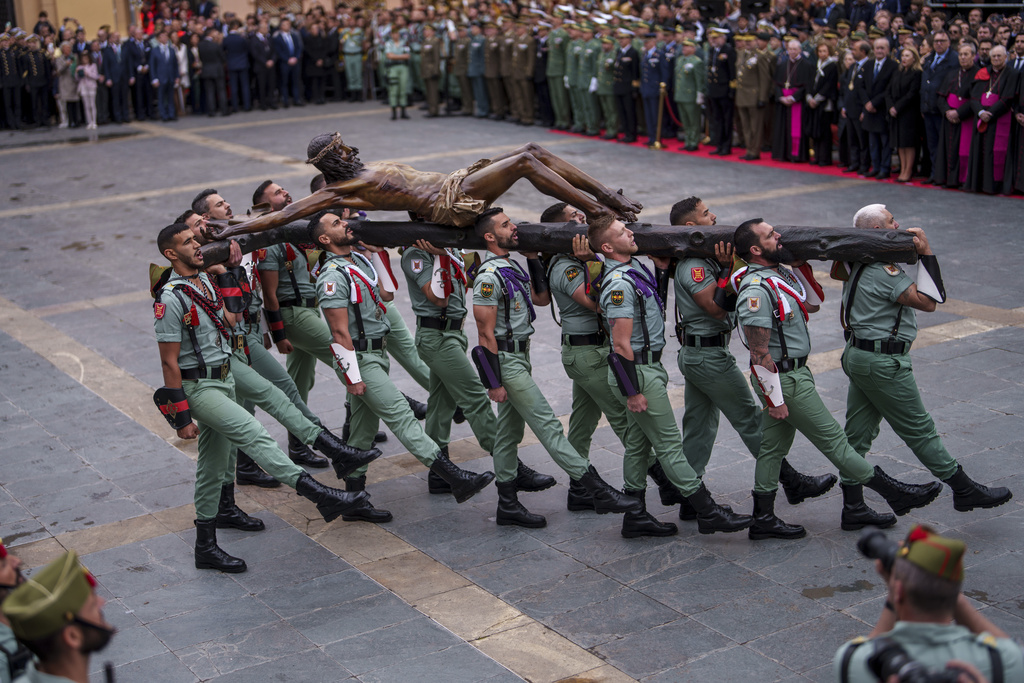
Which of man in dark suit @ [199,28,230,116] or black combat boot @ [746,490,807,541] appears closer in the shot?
black combat boot @ [746,490,807,541]

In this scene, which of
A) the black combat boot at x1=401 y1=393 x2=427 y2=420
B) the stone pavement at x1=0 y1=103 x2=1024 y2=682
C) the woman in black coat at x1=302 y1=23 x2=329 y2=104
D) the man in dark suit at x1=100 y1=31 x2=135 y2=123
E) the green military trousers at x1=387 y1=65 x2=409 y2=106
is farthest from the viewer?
the woman in black coat at x1=302 y1=23 x2=329 y2=104

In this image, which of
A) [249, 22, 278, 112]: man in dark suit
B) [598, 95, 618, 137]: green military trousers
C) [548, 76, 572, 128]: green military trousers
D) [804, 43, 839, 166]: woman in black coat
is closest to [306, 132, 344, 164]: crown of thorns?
[804, 43, 839, 166]: woman in black coat

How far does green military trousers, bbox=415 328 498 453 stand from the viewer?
6754mm

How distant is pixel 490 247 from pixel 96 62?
67.0ft

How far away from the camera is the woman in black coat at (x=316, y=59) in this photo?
1006 inches

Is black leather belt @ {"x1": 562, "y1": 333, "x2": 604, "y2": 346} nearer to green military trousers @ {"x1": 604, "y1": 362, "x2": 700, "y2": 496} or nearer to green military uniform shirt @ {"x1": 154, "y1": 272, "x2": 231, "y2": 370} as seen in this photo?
green military trousers @ {"x1": 604, "y1": 362, "x2": 700, "y2": 496}

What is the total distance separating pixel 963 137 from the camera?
14.1m

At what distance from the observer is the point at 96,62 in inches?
941

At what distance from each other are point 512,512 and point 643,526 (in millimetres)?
785

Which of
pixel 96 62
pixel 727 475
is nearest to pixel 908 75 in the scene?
pixel 727 475

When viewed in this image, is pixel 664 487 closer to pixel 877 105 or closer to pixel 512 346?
pixel 512 346

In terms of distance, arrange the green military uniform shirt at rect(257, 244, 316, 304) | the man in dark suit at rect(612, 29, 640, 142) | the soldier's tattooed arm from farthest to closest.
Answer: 1. the man in dark suit at rect(612, 29, 640, 142)
2. the green military uniform shirt at rect(257, 244, 316, 304)
3. the soldier's tattooed arm

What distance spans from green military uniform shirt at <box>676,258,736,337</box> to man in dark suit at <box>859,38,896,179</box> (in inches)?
388

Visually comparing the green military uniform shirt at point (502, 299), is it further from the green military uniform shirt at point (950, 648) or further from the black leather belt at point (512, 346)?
the green military uniform shirt at point (950, 648)
